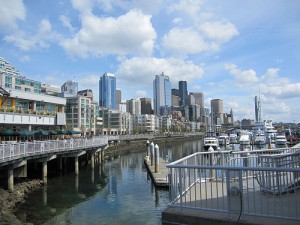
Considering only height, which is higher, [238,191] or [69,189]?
[238,191]

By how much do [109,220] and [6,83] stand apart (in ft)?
253

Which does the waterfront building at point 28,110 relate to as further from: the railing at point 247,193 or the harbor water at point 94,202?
the railing at point 247,193

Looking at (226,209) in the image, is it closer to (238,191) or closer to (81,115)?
(238,191)

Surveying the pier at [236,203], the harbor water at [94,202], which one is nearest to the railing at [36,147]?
the harbor water at [94,202]

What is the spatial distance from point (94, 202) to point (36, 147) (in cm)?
778

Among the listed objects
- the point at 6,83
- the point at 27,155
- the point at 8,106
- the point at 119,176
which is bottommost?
the point at 119,176

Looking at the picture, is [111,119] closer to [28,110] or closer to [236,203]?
[28,110]

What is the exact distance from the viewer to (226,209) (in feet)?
23.0

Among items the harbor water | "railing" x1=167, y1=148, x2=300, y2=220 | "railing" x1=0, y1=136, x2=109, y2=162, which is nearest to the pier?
"railing" x1=167, y1=148, x2=300, y2=220

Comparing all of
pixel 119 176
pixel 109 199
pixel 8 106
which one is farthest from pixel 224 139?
pixel 109 199

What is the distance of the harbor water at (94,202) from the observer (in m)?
17.7

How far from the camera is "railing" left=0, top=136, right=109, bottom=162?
68.8ft

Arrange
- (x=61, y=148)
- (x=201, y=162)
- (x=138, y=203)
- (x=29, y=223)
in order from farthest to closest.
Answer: (x=61, y=148), (x=138, y=203), (x=29, y=223), (x=201, y=162)

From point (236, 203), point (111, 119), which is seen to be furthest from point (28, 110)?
point (111, 119)
